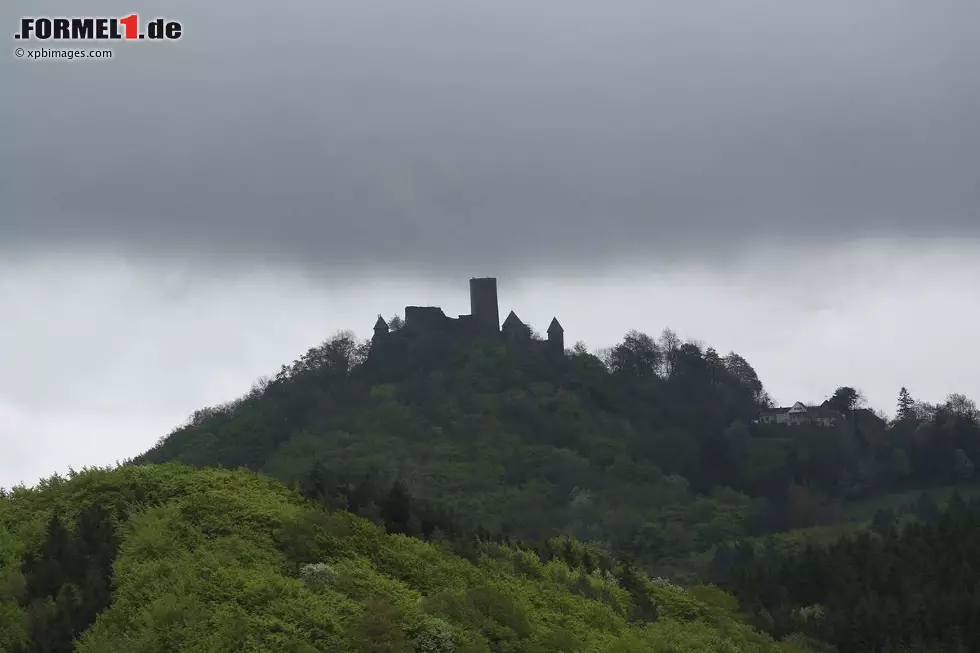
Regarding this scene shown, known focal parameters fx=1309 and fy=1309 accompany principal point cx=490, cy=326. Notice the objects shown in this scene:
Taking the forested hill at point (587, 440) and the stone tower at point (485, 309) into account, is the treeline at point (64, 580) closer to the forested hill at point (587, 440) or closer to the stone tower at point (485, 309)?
the forested hill at point (587, 440)

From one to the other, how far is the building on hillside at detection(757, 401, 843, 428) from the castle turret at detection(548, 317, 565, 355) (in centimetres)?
2064

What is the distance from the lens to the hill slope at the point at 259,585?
52.7ft

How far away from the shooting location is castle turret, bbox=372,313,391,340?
426 ft

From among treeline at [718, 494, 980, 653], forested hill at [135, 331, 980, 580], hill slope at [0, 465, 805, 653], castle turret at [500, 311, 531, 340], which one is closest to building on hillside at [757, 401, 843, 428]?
forested hill at [135, 331, 980, 580]

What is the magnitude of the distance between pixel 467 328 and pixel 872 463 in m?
40.1

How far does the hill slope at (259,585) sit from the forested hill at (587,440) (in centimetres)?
7191

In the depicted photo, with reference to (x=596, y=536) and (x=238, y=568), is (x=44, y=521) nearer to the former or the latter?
(x=238, y=568)

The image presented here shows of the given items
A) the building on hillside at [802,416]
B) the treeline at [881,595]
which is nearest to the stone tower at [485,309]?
the building on hillside at [802,416]

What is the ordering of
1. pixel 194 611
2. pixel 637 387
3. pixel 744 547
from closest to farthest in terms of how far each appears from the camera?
pixel 194 611 < pixel 744 547 < pixel 637 387

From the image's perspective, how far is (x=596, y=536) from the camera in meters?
94.2

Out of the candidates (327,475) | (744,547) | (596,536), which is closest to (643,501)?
(596,536)

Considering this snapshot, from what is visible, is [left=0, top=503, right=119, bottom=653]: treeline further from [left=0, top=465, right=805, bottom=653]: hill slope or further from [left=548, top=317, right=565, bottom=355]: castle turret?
[left=548, top=317, right=565, bottom=355]: castle turret

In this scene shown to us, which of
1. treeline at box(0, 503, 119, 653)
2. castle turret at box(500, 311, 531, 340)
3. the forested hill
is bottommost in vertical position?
the forested hill

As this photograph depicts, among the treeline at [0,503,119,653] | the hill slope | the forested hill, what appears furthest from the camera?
the forested hill
